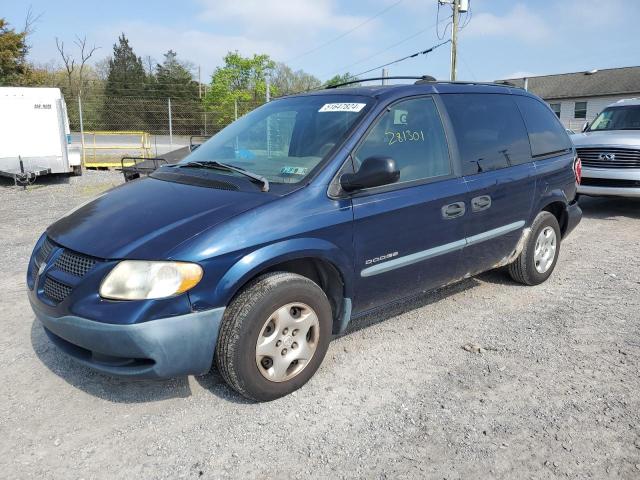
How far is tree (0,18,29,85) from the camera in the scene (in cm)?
3022

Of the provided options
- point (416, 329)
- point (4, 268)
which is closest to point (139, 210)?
point (416, 329)

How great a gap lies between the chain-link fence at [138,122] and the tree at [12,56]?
14.3 meters

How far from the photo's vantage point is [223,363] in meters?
2.78

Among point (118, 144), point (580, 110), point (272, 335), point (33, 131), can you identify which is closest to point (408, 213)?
point (272, 335)

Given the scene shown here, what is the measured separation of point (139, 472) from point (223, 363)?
0.65 metres

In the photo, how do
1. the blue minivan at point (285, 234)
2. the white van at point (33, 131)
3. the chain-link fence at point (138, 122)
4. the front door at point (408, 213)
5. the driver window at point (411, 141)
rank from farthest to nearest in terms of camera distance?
the chain-link fence at point (138, 122) → the white van at point (33, 131) → the driver window at point (411, 141) → the front door at point (408, 213) → the blue minivan at point (285, 234)

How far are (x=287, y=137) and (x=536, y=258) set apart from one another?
109 inches

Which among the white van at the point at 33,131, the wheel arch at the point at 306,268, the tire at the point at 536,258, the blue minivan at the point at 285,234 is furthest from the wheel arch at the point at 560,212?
the white van at the point at 33,131

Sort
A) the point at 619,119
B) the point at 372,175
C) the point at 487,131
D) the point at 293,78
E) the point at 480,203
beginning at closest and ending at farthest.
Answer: the point at 372,175 < the point at 480,203 < the point at 487,131 < the point at 619,119 < the point at 293,78

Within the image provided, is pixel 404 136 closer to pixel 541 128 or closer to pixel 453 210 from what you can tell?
A: pixel 453 210

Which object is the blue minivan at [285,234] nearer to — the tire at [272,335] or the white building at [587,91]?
the tire at [272,335]

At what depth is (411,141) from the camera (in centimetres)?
361

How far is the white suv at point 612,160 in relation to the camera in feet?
26.2

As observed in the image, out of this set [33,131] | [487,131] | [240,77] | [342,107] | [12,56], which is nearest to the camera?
[342,107]
